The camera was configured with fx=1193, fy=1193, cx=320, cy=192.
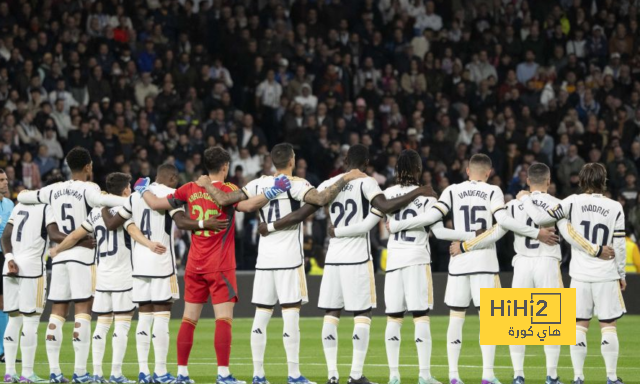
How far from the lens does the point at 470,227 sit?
12656 mm

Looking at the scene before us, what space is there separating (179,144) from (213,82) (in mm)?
2827

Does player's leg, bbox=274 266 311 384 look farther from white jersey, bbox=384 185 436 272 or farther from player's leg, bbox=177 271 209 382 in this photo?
white jersey, bbox=384 185 436 272

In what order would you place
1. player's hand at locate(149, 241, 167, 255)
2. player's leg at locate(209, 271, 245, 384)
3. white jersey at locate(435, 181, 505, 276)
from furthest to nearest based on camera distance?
player's hand at locate(149, 241, 167, 255), white jersey at locate(435, 181, 505, 276), player's leg at locate(209, 271, 245, 384)

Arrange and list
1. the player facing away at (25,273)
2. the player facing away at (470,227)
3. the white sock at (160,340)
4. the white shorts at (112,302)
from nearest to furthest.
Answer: the player facing away at (470,227) < the white sock at (160,340) < the white shorts at (112,302) < the player facing away at (25,273)

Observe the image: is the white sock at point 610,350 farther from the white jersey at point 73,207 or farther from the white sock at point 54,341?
the white sock at point 54,341

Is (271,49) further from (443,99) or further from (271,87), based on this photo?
(443,99)

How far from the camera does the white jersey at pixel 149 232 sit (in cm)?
1283

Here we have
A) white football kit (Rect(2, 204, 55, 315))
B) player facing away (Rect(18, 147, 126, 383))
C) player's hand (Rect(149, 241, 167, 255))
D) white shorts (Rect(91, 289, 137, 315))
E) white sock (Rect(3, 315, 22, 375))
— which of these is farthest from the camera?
white football kit (Rect(2, 204, 55, 315))

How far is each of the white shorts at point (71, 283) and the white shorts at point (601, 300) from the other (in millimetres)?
5256

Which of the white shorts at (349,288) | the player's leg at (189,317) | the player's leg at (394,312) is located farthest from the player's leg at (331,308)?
the player's leg at (189,317)

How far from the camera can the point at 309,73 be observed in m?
29.1

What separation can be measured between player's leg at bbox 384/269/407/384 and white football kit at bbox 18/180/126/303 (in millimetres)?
3025

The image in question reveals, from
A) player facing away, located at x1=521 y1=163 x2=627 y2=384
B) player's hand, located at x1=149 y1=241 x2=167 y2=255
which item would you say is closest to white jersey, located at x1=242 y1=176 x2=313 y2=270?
player's hand, located at x1=149 y1=241 x2=167 y2=255

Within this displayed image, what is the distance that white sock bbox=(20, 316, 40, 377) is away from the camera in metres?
13.1
